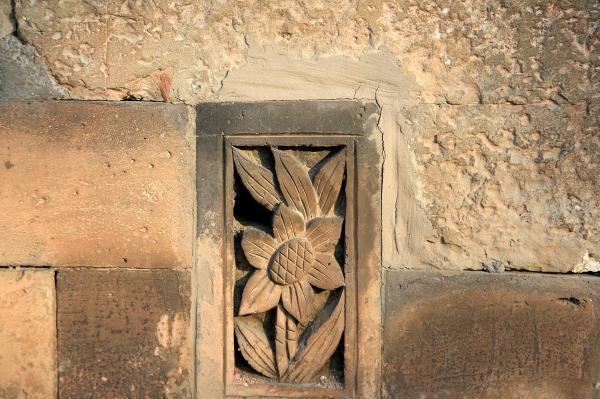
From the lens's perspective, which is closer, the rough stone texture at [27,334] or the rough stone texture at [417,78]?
the rough stone texture at [417,78]

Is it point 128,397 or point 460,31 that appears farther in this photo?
point 128,397

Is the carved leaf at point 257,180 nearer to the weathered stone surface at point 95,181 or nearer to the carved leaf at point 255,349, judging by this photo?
the weathered stone surface at point 95,181

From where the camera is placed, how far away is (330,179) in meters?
1.96

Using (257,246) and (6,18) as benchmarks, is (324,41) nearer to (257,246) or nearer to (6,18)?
(257,246)

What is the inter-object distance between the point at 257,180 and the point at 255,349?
1.90 feet

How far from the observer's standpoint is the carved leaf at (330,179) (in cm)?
195

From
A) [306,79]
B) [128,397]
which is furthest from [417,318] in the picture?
[128,397]

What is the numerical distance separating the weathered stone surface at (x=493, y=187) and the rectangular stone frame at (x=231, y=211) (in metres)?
0.07

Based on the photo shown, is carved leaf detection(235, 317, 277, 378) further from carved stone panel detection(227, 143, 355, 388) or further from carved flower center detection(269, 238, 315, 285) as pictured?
carved flower center detection(269, 238, 315, 285)

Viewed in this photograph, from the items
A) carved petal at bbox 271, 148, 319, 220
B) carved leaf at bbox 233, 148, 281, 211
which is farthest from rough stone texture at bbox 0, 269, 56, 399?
carved petal at bbox 271, 148, 319, 220

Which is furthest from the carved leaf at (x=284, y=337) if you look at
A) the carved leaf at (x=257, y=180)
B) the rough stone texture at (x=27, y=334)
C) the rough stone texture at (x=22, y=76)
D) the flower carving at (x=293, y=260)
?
the rough stone texture at (x=22, y=76)

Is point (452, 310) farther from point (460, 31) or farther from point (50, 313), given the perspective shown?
point (50, 313)

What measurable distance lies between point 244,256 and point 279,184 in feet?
0.92

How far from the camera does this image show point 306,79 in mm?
1957
